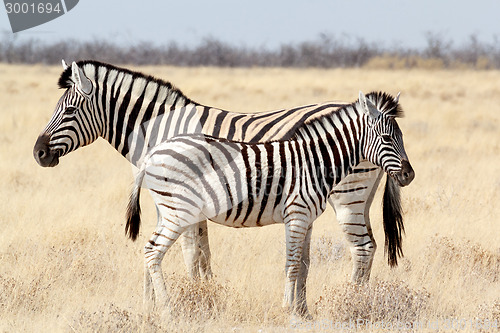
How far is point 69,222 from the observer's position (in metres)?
7.53

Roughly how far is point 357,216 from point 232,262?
1.40 m

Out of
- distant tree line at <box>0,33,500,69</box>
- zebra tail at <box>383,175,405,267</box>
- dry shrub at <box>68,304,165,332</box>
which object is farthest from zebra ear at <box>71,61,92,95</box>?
distant tree line at <box>0,33,500,69</box>

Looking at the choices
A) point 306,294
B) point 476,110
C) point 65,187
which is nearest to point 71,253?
point 306,294

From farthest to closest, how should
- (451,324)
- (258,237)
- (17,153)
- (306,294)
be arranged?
(17,153) → (258,237) → (306,294) → (451,324)

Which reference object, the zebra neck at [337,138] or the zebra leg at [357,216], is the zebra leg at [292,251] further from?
the zebra leg at [357,216]

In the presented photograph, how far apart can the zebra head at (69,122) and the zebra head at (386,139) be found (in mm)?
2420

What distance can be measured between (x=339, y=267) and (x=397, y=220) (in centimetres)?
76

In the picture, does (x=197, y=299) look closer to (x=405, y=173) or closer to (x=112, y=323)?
(x=112, y=323)

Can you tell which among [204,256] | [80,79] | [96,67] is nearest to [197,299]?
[204,256]

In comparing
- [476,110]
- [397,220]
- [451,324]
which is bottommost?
[451,324]

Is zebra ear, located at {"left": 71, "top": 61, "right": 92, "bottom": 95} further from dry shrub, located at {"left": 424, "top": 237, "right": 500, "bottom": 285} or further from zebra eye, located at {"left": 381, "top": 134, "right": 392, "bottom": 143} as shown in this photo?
dry shrub, located at {"left": 424, "top": 237, "right": 500, "bottom": 285}

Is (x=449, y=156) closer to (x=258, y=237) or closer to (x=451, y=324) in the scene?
(x=258, y=237)

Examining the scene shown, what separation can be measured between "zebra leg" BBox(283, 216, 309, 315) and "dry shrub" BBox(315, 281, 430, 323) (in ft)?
1.01

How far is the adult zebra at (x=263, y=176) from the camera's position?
4.92 metres
